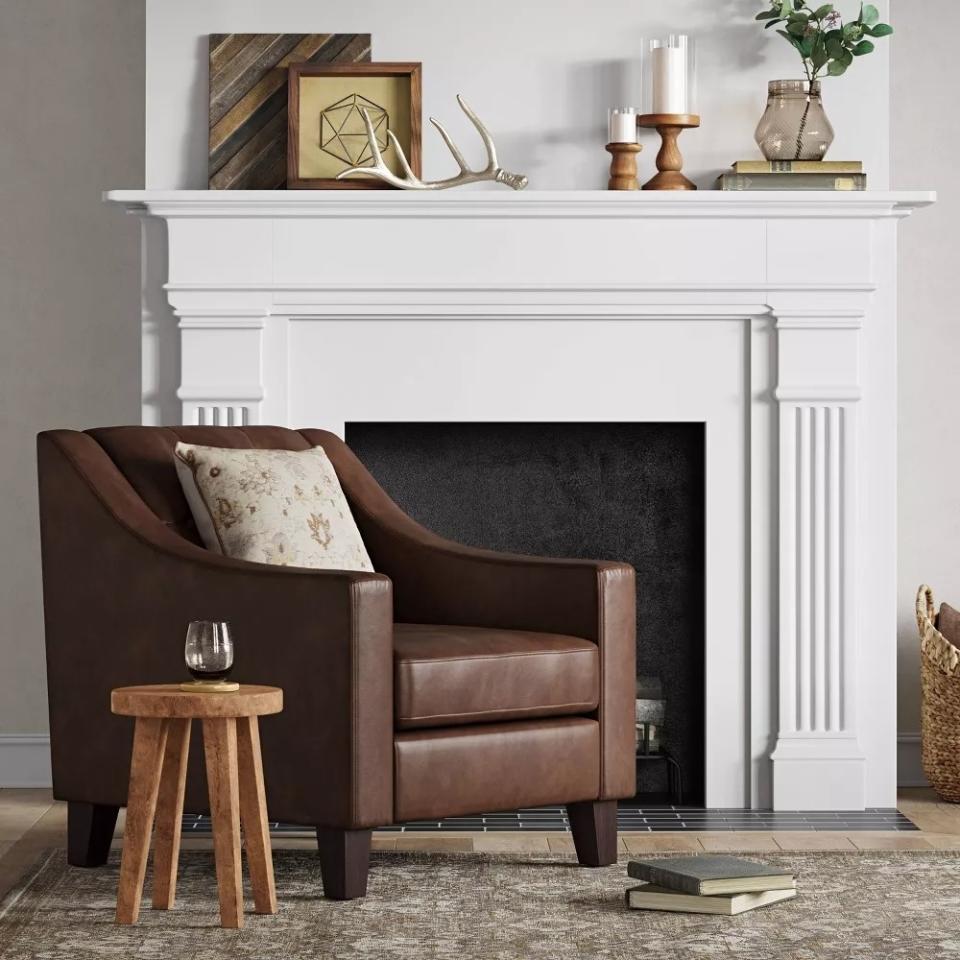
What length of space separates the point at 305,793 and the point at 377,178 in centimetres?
173

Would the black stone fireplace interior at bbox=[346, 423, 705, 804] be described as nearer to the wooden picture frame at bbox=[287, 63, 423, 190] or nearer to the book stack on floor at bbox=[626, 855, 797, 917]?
the wooden picture frame at bbox=[287, 63, 423, 190]

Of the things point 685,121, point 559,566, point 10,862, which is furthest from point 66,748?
point 685,121

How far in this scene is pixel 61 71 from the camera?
4.33 m

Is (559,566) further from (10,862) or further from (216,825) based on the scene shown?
(10,862)

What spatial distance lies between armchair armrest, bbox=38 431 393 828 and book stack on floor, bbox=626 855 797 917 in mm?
471

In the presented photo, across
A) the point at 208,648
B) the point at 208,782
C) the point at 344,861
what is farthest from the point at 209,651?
the point at 344,861

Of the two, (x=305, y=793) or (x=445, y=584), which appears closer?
(x=305, y=793)

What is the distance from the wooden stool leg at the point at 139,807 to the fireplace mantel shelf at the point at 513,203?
1.64 meters

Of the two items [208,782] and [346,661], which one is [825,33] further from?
[208,782]

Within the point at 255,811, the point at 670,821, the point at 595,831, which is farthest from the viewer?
the point at 670,821

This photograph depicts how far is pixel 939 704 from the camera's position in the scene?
3916 mm

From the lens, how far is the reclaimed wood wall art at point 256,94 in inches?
156

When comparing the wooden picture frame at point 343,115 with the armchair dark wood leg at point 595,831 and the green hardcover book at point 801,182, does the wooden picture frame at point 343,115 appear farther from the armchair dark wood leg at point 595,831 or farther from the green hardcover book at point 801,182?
the armchair dark wood leg at point 595,831

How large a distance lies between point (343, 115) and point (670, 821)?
193 cm
